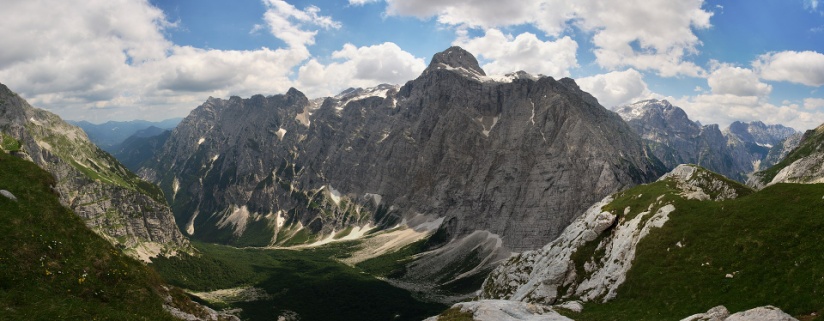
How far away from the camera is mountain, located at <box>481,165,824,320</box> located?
44.2m

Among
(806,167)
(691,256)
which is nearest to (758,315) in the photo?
(691,256)

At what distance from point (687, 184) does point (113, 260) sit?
10111 centimetres

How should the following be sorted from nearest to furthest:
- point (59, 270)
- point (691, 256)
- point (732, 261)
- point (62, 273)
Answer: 1. point (62, 273)
2. point (59, 270)
3. point (732, 261)
4. point (691, 256)

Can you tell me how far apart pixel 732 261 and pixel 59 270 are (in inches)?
2711

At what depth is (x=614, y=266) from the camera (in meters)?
70.4

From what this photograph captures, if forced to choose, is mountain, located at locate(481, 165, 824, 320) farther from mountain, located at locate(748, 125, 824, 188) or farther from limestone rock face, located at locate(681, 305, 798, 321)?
mountain, located at locate(748, 125, 824, 188)

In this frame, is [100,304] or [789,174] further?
[789,174]

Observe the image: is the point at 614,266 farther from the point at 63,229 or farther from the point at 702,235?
the point at 63,229

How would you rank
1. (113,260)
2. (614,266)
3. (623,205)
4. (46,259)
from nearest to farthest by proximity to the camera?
(46,259), (113,260), (614,266), (623,205)

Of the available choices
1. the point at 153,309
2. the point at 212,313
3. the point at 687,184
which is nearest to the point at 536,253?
the point at 687,184

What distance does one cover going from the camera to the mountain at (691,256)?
1741 inches

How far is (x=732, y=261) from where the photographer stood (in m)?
50.7

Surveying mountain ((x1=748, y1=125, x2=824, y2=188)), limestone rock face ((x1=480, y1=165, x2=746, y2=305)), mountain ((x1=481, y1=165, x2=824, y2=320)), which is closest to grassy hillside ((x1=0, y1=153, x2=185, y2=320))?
mountain ((x1=481, y1=165, x2=824, y2=320))

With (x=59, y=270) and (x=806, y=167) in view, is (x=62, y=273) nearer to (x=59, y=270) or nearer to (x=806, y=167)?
(x=59, y=270)
